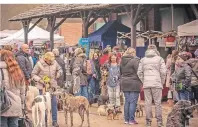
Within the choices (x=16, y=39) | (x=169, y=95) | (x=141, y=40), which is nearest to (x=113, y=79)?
(x=169, y=95)

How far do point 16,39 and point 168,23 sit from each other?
10.3 metres

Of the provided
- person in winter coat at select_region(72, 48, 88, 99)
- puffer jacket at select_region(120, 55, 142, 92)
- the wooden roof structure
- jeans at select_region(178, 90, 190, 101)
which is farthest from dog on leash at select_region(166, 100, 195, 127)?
the wooden roof structure

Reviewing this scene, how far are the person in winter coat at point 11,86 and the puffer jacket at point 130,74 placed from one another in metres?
3.58

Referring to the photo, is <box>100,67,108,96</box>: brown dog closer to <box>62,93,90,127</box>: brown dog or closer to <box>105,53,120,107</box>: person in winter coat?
<box>105,53,120,107</box>: person in winter coat

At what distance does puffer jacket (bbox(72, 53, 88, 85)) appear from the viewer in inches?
506

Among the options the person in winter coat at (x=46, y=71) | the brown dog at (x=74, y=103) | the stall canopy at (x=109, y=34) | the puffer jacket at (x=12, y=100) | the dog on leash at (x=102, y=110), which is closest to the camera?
the puffer jacket at (x=12, y=100)

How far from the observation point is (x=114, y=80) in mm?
12359

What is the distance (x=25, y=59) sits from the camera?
34.5 ft

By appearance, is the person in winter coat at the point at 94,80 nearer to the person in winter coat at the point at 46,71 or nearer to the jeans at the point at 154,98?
the jeans at the point at 154,98

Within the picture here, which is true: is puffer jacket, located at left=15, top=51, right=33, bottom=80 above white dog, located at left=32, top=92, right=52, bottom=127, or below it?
above

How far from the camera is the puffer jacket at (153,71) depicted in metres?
10.0

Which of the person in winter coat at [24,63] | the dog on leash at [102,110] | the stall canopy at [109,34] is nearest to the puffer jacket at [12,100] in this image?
the person in winter coat at [24,63]

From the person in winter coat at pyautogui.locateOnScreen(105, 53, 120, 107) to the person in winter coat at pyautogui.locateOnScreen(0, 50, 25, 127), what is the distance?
5.15m

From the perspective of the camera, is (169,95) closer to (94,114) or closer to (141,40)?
(94,114)
